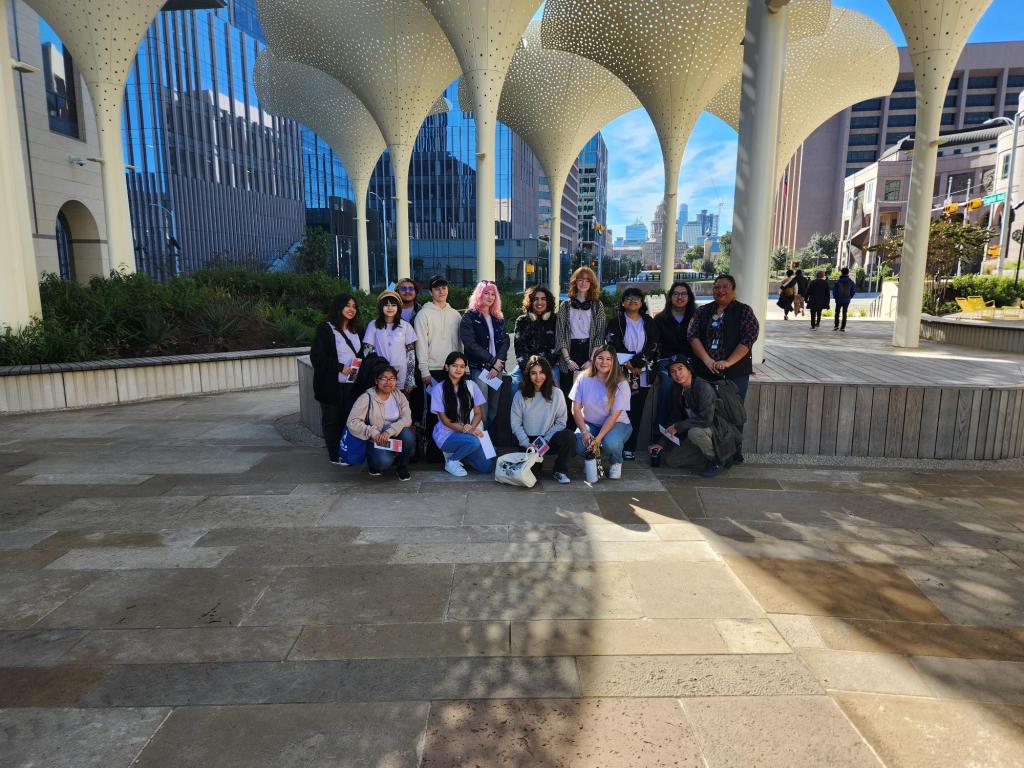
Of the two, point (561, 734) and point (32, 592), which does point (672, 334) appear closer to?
point (561, 734)

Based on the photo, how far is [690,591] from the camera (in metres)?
3.62

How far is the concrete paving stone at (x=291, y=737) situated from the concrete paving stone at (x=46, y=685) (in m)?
0.53

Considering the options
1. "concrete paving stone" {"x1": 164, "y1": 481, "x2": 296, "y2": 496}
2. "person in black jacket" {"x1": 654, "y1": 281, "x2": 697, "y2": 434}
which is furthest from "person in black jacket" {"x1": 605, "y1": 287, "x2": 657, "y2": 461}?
"concrete paving stone" {"x1": 164, "y1": 481, "x2": 296, "y2": 496}

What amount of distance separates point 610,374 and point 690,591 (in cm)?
243

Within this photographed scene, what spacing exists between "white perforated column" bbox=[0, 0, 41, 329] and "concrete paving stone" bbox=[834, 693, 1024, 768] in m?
11.8

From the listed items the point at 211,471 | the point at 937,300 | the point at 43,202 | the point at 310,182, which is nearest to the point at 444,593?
the point at 211,471

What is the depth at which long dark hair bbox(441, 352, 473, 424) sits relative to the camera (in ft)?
18.9

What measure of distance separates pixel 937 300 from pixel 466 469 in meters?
19.0

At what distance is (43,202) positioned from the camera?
20297 mm

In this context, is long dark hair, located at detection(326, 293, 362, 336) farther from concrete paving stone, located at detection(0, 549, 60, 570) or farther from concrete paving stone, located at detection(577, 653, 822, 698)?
concrete paving stone, located at detection(577, 653, 822, 698)

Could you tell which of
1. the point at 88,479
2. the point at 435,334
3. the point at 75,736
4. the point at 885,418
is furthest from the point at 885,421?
the point at 88,479

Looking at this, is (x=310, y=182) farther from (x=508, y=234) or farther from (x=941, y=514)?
(x=941, y=514)

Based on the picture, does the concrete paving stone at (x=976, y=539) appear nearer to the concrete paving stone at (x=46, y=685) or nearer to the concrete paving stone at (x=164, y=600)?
the concrete paving stone at (x=164, y=600)

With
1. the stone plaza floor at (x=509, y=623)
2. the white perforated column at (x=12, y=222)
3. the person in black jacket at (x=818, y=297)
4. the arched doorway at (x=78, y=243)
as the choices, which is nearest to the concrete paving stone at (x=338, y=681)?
the stone plaza floor at (x=509, y=623)
